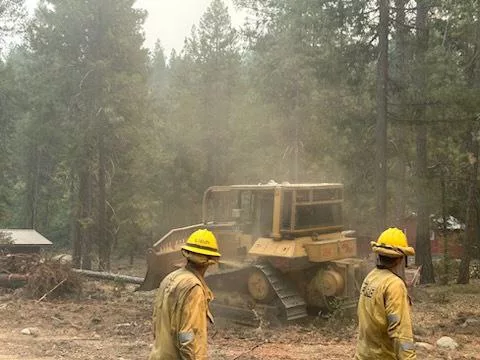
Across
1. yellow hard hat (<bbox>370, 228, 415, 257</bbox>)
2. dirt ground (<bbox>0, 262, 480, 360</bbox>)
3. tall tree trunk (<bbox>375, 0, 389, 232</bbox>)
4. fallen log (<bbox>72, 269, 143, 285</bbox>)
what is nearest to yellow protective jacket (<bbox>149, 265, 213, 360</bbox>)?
yellow hard hat (<bbox>370, 228, 415, 257</bbox>)

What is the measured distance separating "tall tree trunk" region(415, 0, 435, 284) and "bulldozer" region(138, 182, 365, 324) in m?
6.97

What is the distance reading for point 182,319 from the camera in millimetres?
4242

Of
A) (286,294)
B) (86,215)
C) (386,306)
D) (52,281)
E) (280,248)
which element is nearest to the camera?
(386,306)

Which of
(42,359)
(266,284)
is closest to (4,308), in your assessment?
(42,359)

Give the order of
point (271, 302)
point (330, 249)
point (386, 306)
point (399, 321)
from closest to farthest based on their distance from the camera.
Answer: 1. point (399, 321)
2. point (386, 306)
3. point (271, 302)
4. point (330, 249)

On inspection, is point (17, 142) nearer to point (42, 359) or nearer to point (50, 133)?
point (50, 133)

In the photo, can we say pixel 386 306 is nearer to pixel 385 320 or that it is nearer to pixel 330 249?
pixel 385 320

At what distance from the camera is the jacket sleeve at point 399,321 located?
167 inches

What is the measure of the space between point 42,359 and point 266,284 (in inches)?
189

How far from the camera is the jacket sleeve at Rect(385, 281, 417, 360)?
14.0 ft

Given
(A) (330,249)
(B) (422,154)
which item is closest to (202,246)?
(A) (330,249)

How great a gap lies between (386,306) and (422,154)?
17103 mm

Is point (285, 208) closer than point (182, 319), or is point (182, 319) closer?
point (182, 319)

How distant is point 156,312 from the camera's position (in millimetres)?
4578
